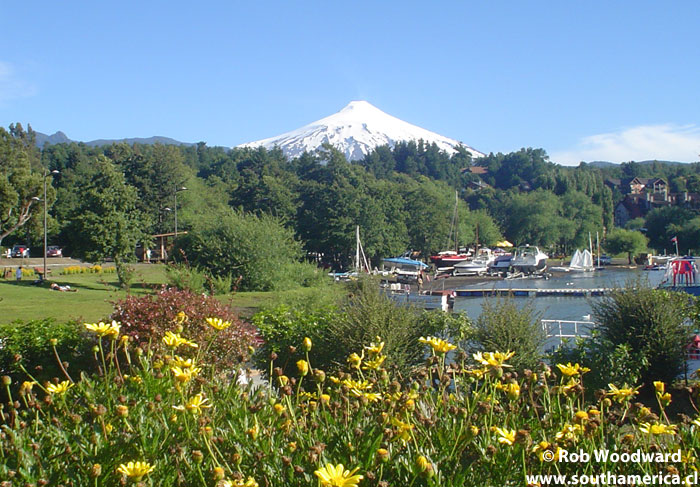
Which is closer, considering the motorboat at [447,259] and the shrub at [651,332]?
the shrub at [651,332]

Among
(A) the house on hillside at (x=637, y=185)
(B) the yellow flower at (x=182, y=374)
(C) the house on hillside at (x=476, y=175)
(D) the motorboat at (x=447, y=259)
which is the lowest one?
(D) the motorboat at (x=447, y=259)

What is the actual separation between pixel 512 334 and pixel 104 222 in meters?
31.5

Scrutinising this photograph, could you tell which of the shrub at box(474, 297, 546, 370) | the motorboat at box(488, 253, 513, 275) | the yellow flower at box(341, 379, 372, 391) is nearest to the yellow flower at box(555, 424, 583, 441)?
the yellow flower at box(341, 379, 372, 391)

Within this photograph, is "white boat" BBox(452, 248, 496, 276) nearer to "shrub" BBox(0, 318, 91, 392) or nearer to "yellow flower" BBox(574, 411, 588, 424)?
"shrub" BBox(0, 318, 91, 392)

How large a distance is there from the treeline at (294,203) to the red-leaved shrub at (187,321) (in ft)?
96.3

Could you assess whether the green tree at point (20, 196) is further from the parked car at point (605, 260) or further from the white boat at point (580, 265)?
the parked car at point (605, 260)

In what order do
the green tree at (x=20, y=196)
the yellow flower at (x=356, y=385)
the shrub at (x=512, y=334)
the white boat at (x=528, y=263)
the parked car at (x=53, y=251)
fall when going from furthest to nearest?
the white boat at (x=528, y=263), the parked car at (x=53, y=251), the green tree at (x=20, y=196), the shrub at (x=512, y=334), the yellow flower at (x=356, y=385)

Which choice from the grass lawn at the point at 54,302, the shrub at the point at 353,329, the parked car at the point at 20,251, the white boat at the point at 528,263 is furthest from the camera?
the white boat at the point at 528,263

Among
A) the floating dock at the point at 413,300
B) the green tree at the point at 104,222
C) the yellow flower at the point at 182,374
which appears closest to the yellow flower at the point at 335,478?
the yellow flower at the point at 182,374

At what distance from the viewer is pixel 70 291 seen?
1255 inches

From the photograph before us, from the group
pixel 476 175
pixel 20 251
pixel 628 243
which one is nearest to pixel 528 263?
pixel 628 243

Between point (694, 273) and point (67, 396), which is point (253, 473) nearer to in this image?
point (67, 396)

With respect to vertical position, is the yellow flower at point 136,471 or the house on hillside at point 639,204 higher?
the house on hillside at point 639,204

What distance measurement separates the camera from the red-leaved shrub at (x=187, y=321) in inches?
301
